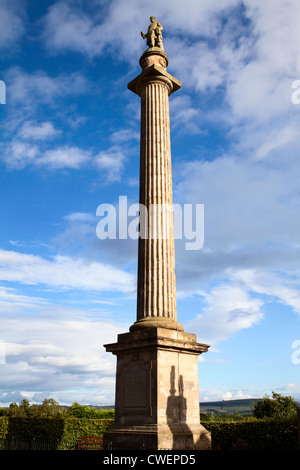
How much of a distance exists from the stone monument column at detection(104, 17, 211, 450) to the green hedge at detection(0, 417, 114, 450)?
53.1 ft

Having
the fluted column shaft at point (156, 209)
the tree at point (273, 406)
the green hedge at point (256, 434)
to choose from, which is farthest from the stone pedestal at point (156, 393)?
the tree at point (273, 406)

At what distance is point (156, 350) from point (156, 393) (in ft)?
4.02

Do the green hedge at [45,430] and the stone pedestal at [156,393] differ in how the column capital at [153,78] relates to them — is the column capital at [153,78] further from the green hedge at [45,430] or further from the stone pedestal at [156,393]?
the green hedge at [45,430]

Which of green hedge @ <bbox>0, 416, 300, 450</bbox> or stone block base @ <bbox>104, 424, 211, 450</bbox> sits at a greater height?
stone block base @ <bbox>104, 424, 211, 450</bbox>

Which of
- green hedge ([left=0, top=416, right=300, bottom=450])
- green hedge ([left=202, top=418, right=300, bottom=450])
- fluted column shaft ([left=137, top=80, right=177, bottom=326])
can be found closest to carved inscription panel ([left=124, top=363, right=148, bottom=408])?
fluted column shaft ([left=137, top=80, right=177, bottom=326])

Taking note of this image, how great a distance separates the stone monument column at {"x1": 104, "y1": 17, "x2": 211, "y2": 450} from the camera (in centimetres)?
1155

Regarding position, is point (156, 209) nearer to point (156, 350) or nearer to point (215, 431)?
point (156, 350)

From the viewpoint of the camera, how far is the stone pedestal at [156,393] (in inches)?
446

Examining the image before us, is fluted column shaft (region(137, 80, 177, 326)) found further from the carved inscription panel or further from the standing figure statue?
the standing figure statue

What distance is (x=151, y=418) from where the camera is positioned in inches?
448

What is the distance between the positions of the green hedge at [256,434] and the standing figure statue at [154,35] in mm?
21464
